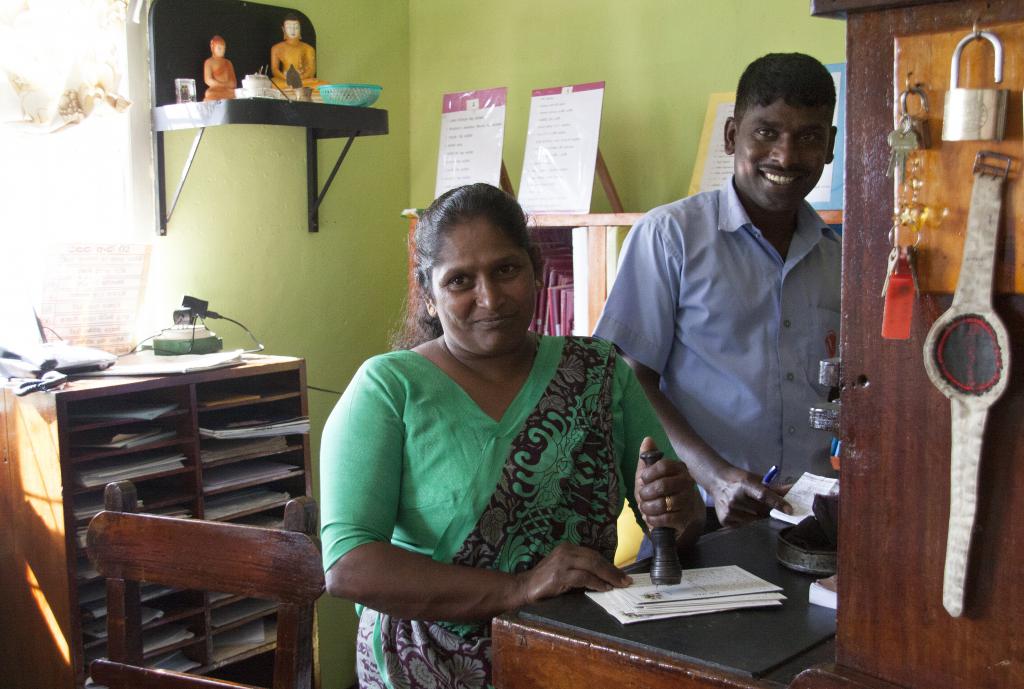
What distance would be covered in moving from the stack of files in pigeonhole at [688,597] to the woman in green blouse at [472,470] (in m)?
0.04

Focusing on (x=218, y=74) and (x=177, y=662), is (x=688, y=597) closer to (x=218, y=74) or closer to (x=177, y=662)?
(x=177, y=662)

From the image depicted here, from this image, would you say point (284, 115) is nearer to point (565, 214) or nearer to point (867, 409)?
point (565, 214)

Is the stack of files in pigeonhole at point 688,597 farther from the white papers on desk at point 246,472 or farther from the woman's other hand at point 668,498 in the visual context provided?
the white papers on desk at point 246,472

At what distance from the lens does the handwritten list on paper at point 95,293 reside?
2676mm

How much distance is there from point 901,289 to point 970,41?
6.4 inches

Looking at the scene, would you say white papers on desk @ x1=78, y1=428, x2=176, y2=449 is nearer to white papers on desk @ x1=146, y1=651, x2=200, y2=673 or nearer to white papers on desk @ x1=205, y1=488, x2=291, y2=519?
white papers on desk @ x1=205, y1=488, x2=291, y2=519

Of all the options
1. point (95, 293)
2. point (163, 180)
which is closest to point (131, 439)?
point (95, 293)

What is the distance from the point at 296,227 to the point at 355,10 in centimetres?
75

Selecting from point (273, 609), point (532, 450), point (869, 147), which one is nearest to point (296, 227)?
point (273, 609)

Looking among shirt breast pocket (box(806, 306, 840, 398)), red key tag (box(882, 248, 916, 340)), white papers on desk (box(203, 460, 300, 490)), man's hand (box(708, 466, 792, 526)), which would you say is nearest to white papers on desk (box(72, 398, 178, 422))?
white papers on desk (box(203, 460, 300, 490))

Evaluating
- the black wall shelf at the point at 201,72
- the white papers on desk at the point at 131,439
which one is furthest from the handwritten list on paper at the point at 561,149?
A: the white papers on desk at the point at 131,439

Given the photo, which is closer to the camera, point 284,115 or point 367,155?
point 284,115

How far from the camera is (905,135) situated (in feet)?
2.23

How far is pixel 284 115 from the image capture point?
285 cm
